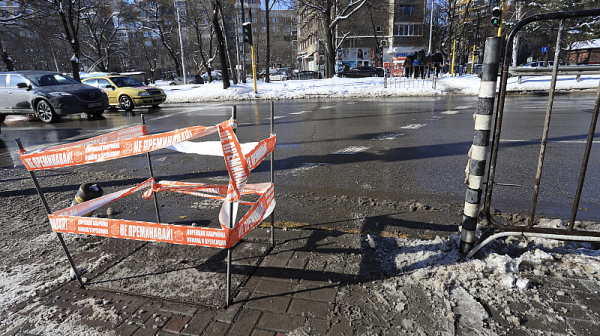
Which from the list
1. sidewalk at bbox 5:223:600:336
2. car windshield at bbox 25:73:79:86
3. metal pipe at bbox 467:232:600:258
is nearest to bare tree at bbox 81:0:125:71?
car windshield at bbox 25:73:79:86

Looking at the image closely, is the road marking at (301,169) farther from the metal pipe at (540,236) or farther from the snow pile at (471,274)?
the metal pipe at (540,236)

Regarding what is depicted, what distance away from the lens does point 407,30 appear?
56.3 meters

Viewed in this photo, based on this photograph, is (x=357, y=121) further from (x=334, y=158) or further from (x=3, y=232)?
(x=3, y=232)

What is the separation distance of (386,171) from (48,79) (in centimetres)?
1440

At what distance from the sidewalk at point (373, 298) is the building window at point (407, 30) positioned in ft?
197

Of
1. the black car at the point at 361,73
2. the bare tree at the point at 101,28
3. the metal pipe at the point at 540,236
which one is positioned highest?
the bare tree at the point at 101,28

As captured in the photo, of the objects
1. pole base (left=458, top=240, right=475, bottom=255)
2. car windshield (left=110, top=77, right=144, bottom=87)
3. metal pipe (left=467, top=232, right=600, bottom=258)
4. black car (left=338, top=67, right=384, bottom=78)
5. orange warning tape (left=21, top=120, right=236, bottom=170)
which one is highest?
black car (left=338, top=67, right=384, bottom=78)

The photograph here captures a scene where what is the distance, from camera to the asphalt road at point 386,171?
3.64m

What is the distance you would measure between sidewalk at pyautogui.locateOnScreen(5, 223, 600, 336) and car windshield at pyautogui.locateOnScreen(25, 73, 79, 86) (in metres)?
13.9

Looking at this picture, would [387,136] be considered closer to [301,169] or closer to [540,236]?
[301,169]

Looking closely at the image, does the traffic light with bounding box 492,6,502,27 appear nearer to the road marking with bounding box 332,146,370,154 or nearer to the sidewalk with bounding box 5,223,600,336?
the road marking with bounding box 332,146,370,154

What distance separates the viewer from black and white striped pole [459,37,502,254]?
2.34 metres

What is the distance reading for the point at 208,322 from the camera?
2.13m

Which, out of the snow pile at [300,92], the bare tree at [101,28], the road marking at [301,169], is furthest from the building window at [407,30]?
the road marking at [301,169]
